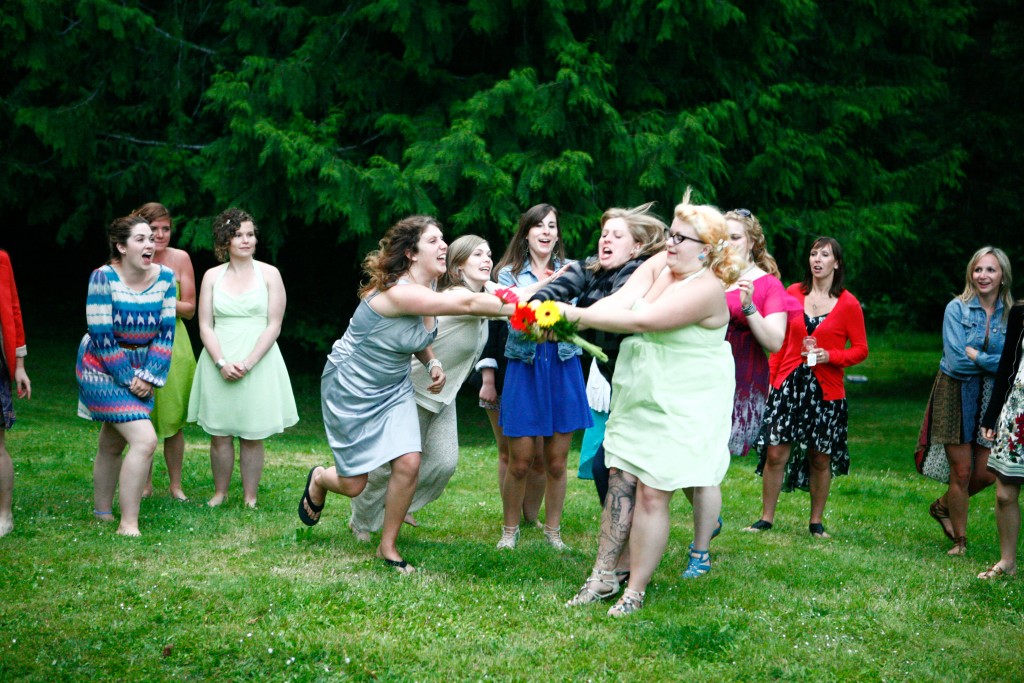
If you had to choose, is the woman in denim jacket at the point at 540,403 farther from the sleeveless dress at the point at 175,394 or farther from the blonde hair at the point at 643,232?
the sleeveless dress at the point at 175,394

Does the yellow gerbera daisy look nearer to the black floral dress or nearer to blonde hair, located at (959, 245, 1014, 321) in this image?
the black floral dress

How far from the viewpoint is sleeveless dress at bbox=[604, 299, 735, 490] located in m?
5.16

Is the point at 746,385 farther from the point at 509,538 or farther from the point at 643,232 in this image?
the point at 509,538

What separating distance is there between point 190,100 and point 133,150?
3.60 ft

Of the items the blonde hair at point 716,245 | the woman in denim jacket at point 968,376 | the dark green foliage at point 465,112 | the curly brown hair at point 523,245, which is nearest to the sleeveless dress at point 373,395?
the curly brown hair at point 523,245

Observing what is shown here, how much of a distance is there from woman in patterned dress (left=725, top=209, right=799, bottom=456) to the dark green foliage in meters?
Result: 5.89

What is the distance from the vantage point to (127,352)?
672 centimetres

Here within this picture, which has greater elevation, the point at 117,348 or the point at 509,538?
the point at 117,348

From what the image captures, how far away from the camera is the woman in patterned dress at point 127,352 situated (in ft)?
21.4

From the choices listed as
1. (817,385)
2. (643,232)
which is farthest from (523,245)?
(817,385)

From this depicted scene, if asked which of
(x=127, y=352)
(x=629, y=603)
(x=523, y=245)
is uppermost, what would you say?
(x=523, y=245)

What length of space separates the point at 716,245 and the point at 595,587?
76.2 inches

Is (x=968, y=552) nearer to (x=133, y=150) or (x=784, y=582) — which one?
(x=784, y=582)

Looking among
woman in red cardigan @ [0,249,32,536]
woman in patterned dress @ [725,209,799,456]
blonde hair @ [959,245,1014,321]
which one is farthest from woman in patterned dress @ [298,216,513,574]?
blonde hair @ [959,245,1014,321]
